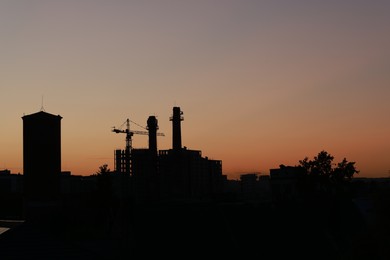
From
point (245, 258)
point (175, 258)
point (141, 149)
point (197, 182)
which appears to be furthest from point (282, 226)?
point (197, 182)

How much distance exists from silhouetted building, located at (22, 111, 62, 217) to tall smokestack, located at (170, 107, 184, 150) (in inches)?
1996

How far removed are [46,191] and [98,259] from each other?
104ft

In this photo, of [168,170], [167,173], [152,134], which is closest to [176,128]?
[152,134]

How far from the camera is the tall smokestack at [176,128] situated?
113 meters

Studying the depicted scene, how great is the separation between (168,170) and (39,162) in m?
69.4

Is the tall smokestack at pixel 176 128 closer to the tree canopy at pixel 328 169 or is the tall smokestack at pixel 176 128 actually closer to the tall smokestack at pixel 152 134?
the tall smokestack at pixel 152 134

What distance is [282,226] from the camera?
4309cm

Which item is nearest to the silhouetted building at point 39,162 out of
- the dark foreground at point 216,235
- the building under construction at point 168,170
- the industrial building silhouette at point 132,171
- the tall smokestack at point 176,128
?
the industrial building silhouette at point 132,171

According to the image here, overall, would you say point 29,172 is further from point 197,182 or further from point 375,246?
point 197,182

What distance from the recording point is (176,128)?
115 meters

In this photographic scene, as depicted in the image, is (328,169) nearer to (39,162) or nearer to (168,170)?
(39,162)

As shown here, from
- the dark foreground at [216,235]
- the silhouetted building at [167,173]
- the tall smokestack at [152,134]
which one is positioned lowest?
the dark foreground at [216,235]

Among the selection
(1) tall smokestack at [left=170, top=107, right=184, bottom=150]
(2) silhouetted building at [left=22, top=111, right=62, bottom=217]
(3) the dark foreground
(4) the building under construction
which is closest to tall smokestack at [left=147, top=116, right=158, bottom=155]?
(4) the building under construction

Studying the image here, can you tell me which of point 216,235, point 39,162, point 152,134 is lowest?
point 216,235
